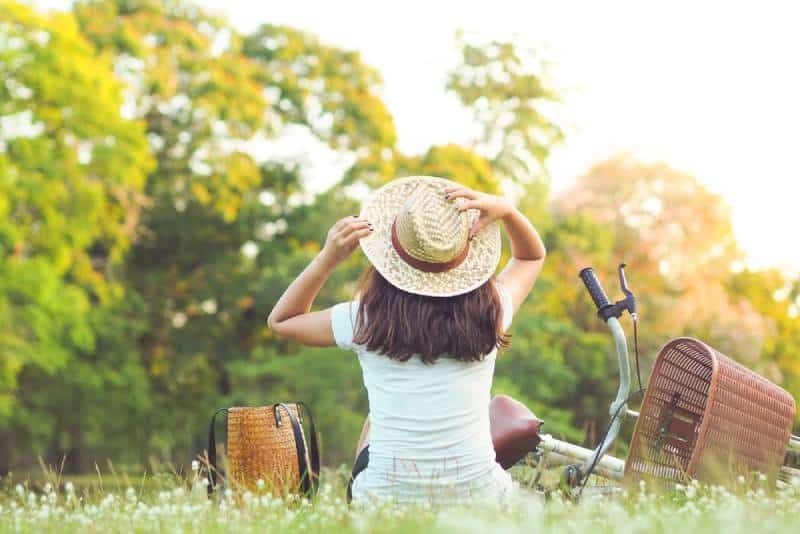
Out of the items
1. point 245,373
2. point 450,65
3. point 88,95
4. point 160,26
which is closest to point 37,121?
point 88,95

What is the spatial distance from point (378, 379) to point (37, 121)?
59.2 ft

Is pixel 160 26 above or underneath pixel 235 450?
above

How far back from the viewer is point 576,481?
5.15 meters

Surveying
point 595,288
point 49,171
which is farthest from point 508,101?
point 595,288

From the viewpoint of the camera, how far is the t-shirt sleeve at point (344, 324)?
420 centimetres

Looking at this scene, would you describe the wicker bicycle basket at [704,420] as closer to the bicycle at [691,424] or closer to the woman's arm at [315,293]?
the bicycle at [691,424]

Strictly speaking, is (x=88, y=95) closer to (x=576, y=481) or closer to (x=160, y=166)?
(x=160, y=166)

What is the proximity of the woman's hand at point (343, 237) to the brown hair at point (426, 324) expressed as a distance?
155mm

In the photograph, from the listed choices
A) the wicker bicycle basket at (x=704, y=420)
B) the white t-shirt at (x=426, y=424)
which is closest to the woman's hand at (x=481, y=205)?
the white t-shirt at (x=426, y=424)

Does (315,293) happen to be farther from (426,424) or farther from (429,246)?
(426,424)

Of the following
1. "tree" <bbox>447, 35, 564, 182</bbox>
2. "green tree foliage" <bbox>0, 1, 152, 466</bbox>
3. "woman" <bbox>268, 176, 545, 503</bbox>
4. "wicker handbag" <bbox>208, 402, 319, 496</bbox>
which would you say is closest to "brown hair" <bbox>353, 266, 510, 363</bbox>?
"woman" <bbox>268, 176, 545, 503</bbox>

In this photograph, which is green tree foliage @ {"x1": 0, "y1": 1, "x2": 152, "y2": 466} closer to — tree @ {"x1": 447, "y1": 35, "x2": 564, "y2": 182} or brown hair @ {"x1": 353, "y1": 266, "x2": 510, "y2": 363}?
tree @ {"x1": 447, "y1": 35, "x2": 564, "y2": 182}

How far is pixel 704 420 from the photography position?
456cm

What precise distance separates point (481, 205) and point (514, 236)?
17.5 inches
